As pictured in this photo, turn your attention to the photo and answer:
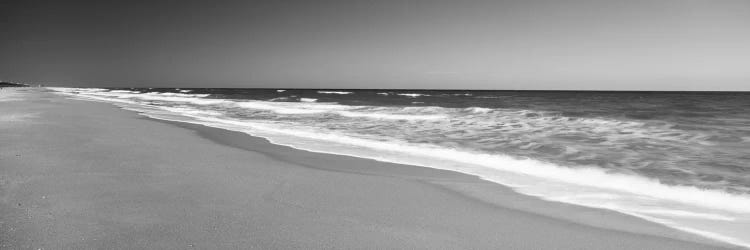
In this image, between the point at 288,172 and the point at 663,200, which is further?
the point at 288,172

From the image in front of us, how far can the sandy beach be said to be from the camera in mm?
2932

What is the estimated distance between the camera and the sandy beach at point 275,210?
2932 mm

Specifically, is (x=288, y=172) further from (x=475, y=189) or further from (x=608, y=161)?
(x=608, y=161)

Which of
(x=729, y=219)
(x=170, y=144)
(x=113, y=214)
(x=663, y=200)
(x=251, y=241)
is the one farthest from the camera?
(x=170, y=144)

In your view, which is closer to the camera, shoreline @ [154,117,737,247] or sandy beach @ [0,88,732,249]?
sandy beach @ [0,88,732,249]

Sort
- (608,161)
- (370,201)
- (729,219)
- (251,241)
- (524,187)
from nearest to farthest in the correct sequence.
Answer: (251,241)
(729,219)
(370,201)
(524,187)
(608,161)

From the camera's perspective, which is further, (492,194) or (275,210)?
(492,194)

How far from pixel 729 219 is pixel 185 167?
5.96m

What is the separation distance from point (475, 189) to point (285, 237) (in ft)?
8.22

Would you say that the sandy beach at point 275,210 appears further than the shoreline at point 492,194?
No

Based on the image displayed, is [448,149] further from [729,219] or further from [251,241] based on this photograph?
[251,241]

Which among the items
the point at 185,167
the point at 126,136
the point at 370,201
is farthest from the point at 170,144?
the point at 370,201

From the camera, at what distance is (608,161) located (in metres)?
7.18

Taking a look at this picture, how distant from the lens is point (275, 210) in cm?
364
